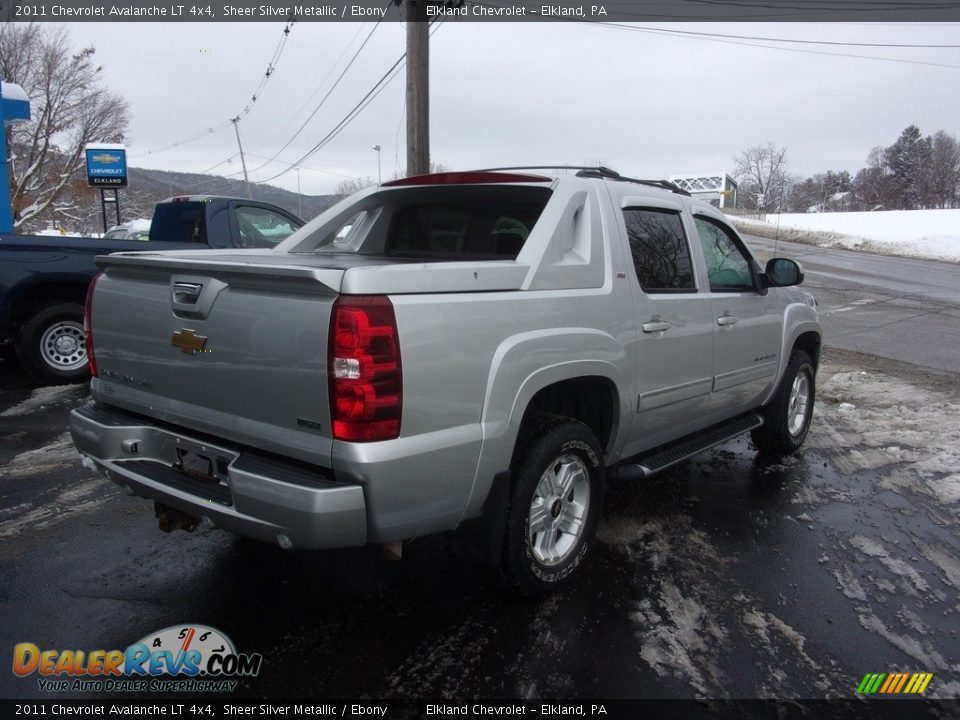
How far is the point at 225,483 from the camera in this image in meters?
2.70

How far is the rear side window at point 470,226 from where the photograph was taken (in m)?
3.77

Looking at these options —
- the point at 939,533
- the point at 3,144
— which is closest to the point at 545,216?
the point at 939,533

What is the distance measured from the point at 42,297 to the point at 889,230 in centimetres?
5171

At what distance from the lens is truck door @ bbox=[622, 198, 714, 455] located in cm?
363

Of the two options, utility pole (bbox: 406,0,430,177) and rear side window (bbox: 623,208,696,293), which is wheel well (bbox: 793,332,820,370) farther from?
utility pole (bbox: 406,0,430,177)

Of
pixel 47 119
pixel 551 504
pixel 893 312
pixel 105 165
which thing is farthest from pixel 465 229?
pixel 47 119

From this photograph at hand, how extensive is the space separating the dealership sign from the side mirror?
627 inches

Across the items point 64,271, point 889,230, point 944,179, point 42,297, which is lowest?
point 42,297

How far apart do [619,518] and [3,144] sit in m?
12.7

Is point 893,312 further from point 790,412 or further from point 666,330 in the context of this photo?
point 666,330

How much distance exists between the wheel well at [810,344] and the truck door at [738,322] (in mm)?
702

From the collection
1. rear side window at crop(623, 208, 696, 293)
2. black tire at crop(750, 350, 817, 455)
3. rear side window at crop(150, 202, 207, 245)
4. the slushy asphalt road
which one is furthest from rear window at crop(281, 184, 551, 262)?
the slushy asphalt road

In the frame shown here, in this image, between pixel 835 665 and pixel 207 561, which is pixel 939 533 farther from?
pixel 207 561

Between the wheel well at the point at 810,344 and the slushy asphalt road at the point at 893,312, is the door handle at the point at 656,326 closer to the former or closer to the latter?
the wheel well at the point at 810,344
